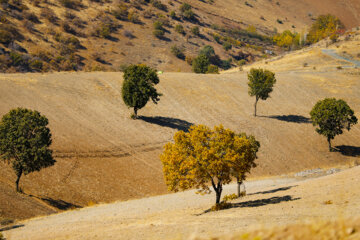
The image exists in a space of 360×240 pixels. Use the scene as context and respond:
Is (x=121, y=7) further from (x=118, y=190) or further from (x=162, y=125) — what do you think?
(x=118, y=190)

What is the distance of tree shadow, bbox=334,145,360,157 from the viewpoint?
69.3 m

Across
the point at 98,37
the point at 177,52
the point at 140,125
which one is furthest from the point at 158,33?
the point at 140,125

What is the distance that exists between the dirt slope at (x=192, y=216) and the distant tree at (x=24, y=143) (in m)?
8.30

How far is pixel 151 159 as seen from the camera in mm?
57781

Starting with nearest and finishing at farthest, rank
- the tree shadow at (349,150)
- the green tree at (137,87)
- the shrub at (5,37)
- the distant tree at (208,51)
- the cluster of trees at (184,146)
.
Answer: the cluster of trees at (184,146), the green tree at (137,87), the tree shadow at (349,150), the shrub at (5,37), the distant tree at (208,51)

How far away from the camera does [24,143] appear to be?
131ft

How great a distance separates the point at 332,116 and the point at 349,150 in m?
9.46

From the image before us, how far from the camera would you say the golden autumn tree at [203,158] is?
28.9 m

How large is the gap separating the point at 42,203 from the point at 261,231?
37.7 meters

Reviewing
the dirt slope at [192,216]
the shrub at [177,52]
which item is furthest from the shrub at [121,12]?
the dirt slope at [192,216]

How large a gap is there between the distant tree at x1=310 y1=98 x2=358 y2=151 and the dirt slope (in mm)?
36127

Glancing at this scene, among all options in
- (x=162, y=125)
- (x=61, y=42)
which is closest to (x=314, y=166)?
(x=162, y=125)

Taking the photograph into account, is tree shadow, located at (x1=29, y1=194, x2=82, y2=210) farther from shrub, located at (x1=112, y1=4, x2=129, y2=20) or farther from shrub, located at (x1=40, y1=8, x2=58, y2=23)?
shrub, located at (x1=112, y1=4, x2=129, y2=20)

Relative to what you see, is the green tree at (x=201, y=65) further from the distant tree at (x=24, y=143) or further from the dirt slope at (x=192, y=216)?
the distant tree at (x=24, y=143)
